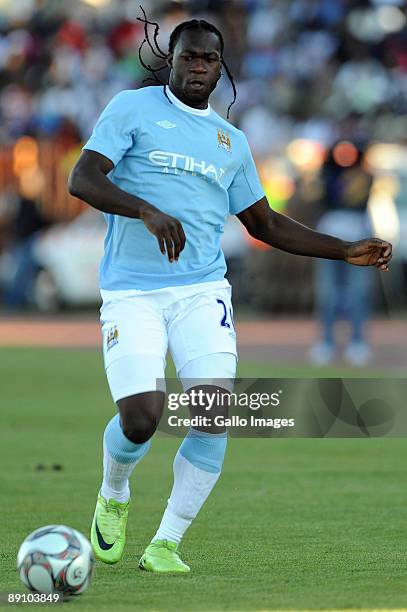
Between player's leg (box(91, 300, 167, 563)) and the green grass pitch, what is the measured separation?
0.21 metres

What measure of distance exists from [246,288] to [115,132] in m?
20.4

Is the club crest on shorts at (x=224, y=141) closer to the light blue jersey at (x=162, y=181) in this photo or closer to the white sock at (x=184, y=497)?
the light blue jersey at (x=162, y=181)

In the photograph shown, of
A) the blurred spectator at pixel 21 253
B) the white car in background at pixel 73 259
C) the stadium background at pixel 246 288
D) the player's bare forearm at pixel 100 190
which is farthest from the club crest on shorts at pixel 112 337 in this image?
the blurred spectator at pixel 21 253

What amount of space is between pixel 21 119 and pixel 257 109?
16.8ft

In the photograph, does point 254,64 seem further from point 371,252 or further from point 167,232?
point 167,232

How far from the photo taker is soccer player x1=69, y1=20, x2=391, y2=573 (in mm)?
6953

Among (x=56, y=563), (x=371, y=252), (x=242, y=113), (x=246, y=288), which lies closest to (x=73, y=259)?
(x=246, y=288)

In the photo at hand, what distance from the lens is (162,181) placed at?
710 cm

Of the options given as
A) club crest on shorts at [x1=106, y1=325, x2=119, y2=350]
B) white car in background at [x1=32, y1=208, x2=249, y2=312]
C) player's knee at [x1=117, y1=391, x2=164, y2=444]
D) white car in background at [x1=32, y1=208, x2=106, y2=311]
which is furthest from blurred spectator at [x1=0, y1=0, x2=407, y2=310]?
player's knee at [x1=117, y1=391, x2=164, y2=444]

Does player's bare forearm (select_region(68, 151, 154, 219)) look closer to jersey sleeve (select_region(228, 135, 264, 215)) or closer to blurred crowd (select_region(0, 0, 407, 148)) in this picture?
jersey sleeve (select_region(228, 135, 264, 215))

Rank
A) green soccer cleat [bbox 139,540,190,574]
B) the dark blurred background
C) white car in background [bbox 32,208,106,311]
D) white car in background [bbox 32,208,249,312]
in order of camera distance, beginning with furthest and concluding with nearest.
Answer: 1. white car in background [bbox 32,208,106,311]
2. white car in background [bbox 32,208,249,312]
3. the dark blurred background
4. green soccer cleat [bbox 139,540,190,574]

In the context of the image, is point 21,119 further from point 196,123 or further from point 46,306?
point 196,123

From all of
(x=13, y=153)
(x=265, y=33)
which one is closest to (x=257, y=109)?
(x=265, y=33)

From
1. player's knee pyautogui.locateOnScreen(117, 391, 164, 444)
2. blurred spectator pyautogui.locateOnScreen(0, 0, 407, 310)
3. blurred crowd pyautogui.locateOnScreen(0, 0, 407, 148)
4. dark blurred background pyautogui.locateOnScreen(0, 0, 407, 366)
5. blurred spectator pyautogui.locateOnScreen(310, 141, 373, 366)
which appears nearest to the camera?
player's knee pyautogui.locateOnScreen(117, 391, 164, 444)
